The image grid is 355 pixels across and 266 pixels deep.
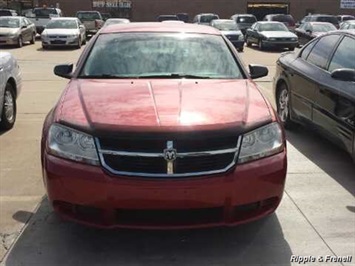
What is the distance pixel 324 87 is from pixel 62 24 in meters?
22.2

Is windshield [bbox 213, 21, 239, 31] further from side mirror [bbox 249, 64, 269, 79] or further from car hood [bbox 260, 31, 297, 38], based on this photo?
side mirror [bbox 249, 64, 269, 79]

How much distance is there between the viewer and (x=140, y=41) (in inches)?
201

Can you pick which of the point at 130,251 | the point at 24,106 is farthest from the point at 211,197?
the point at 24,106

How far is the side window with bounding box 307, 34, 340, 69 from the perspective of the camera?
21.2ft

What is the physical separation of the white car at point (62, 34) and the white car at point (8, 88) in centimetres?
1716

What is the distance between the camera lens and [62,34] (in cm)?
2467

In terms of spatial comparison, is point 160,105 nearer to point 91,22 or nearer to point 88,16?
point 91,22

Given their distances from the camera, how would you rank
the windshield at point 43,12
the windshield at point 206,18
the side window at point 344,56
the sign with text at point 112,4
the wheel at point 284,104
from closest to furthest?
1. the side window at point 344,56
2. the wheel at point 284,104
3. the windshield at point 206,18
4. the windshield at point 43,12
5. the sign with text at point 112,4

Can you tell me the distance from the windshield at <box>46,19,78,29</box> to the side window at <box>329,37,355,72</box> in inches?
845

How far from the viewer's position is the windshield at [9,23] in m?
24.9

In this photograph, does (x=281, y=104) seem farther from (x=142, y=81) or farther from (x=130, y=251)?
(x=130, y=251)

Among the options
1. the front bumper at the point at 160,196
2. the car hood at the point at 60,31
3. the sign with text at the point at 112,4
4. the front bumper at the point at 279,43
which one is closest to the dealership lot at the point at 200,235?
the front bumper at the point at 160,196

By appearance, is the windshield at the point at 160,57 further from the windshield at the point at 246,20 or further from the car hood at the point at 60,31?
the windshield at the point at 246,20

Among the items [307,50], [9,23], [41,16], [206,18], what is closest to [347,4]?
[206,18]
